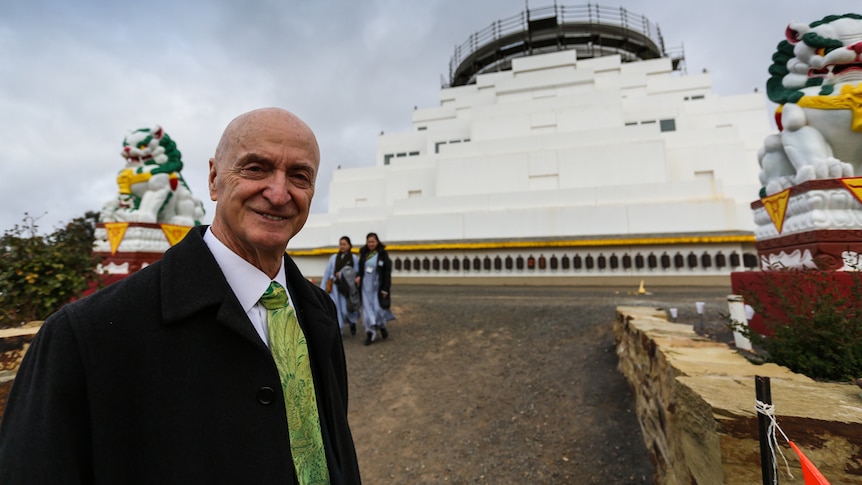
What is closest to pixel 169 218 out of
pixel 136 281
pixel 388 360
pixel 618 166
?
pixel 388 360

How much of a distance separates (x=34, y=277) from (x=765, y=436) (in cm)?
512

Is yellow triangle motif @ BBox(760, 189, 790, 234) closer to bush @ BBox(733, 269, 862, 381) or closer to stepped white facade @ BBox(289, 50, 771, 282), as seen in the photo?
bush @ BBox(733, 269, 862, 381)

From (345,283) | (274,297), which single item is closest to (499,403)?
(345,283)

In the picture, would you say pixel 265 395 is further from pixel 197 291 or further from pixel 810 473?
pixel 810 473

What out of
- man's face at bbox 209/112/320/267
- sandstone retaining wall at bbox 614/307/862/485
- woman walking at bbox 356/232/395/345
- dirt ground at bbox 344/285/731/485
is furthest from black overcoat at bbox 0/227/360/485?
woman walking at bbox 356/232/395/345

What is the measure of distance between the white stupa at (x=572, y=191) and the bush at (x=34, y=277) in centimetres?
1131

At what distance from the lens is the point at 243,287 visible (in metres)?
1.12

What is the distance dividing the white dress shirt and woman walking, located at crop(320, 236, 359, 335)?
5.02m

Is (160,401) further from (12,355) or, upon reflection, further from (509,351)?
(509,351)

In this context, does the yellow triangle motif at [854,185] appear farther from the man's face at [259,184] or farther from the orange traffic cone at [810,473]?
the man's face at [259,184]

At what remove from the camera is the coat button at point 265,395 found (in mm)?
1006

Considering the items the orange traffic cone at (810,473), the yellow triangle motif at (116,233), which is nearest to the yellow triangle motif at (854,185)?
the orange traffic cone at (810,473)

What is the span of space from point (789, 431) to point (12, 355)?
4.15 m

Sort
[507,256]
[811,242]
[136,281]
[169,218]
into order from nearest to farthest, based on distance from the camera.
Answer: [136,281] → [811,242] → [169,218] → [507,256]
